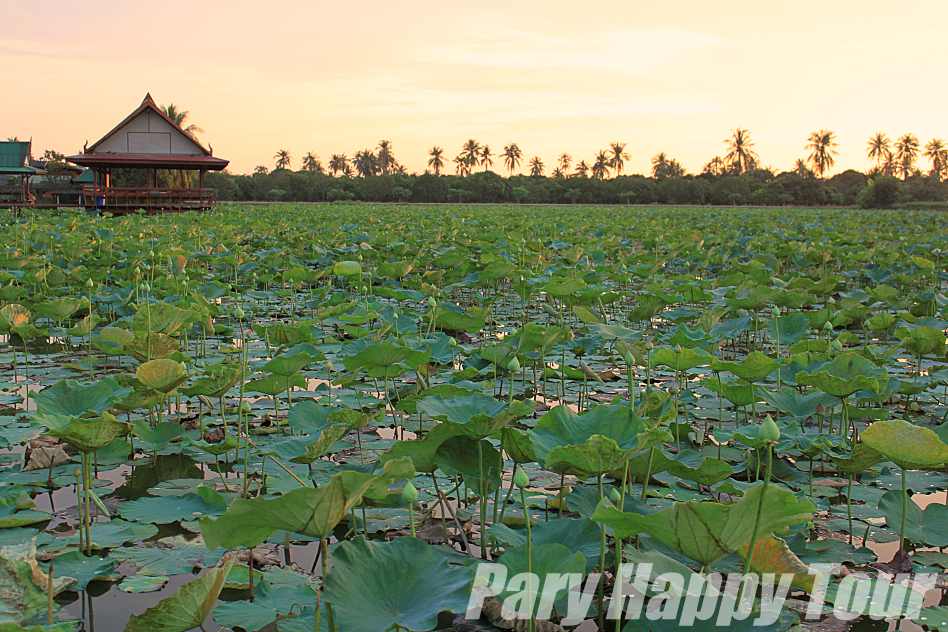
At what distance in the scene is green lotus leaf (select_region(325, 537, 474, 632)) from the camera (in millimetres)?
1279

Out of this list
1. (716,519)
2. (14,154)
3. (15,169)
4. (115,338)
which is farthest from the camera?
(14,154)

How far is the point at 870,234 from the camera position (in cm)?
1253

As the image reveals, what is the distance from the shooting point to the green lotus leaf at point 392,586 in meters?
1.28

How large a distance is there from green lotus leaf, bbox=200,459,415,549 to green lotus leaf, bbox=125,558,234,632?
57 millimetres

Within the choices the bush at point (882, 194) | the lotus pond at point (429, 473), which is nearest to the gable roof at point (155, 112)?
the lotus pond at point (429, 473)

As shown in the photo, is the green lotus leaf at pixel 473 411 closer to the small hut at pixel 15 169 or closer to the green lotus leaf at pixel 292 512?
the green lotus leaf at pixel 292 512

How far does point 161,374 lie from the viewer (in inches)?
94.0

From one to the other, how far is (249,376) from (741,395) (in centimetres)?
Answer: 221

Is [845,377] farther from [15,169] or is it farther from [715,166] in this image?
[715,166]

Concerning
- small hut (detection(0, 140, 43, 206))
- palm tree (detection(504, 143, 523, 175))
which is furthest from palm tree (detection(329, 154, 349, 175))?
small hut (detection(0, 140, 43, 206))

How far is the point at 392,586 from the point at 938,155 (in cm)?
7744

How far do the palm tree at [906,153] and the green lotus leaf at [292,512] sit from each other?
259ft

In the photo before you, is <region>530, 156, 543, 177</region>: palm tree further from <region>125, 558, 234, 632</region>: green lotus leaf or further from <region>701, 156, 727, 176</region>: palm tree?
<region>125, 558, 234, 632</region>: green lotus leaf

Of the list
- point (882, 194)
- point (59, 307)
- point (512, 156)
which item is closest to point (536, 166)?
point (512, 156)
